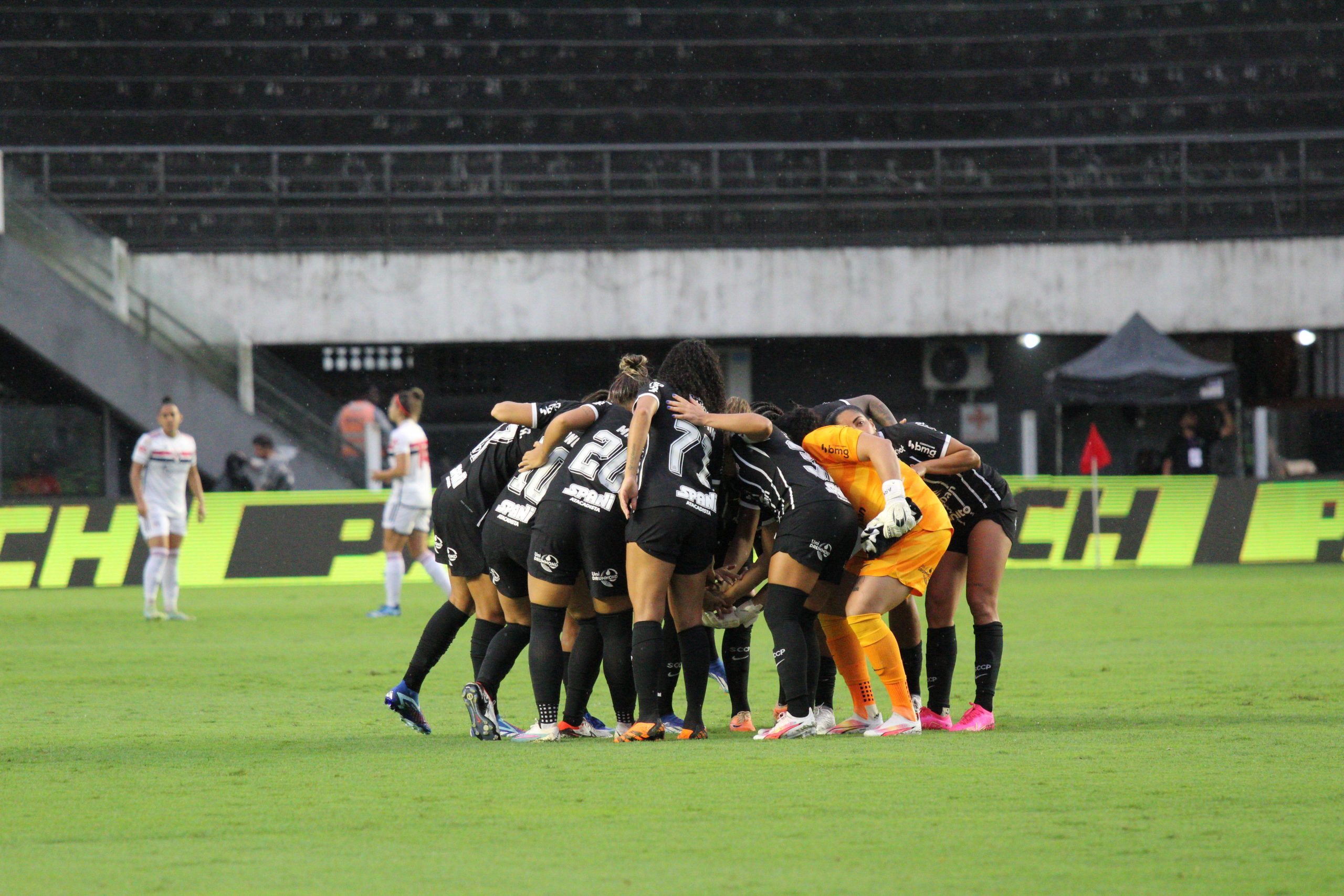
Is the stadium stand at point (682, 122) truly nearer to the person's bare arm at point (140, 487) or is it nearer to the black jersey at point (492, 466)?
the person's bare arm at point (140, 487)

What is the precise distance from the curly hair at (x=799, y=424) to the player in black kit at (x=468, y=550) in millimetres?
1089

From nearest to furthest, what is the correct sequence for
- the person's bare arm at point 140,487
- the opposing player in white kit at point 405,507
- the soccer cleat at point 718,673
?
the soccer cleat at point 718,673 < the person's bare arm at point 140,487 < the opposing player in white kit at point 405,507

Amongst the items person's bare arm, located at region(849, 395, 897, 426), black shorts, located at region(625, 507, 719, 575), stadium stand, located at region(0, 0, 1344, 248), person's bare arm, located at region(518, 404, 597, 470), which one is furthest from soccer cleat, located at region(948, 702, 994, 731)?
stadium stand, located at region(0, 0, 1344, 248)

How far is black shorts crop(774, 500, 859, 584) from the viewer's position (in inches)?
297

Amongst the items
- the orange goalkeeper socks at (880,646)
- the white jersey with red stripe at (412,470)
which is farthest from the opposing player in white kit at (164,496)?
the orange goalkeeper socks at (880,646)

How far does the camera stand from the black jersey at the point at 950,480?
27.0 feet

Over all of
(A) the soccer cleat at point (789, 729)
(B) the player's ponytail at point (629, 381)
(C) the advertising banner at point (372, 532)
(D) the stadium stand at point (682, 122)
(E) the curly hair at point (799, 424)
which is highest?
(D) the stadium stand at point (682, 122)

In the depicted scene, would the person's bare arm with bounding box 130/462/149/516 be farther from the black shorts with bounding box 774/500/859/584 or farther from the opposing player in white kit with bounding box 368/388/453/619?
the black shorts with bounding box 774/500/859/584

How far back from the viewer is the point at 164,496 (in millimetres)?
16172

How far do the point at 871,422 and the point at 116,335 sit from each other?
1816cm

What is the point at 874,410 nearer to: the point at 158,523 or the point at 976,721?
the point at 976,721

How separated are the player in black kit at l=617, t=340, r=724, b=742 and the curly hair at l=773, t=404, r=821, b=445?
20.1 inches

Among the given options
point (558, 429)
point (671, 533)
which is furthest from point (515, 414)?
point (671, 533)

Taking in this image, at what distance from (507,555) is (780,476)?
4.40ft
